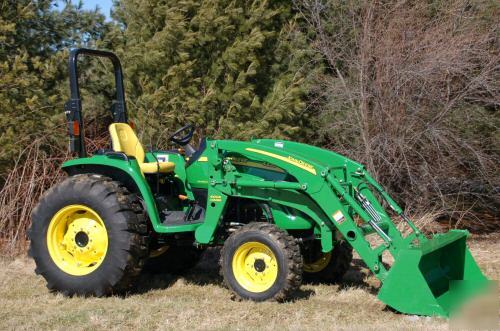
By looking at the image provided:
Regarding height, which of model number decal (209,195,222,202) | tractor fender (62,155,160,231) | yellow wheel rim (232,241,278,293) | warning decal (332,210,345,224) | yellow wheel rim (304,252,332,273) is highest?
tractor fender (62,155,160,231)

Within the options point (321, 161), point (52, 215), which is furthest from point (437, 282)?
point (52, 215)

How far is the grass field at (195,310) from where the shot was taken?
17.3 feet

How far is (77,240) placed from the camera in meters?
6.47

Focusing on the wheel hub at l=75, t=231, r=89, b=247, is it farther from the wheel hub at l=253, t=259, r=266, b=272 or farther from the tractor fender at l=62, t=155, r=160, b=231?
the wheel hub at l=253, t=259, r=266, b=272

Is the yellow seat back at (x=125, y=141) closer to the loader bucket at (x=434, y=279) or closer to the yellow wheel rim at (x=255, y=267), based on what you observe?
the yellow wheel rim at (x=255, y=267)

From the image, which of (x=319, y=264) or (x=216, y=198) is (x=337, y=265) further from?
(x=216, y=198)

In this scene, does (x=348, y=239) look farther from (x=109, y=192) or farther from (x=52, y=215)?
(x=52, y=215)

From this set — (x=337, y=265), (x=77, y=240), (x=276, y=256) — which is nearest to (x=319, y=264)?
(x=337, y=265)

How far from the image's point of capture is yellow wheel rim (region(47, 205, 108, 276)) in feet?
20.9

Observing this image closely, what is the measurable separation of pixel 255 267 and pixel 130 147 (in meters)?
2.02

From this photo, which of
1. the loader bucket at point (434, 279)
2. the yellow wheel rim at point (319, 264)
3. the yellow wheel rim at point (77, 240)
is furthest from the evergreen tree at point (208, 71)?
the loader bucket at point (434, 279)

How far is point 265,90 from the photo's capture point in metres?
10.7

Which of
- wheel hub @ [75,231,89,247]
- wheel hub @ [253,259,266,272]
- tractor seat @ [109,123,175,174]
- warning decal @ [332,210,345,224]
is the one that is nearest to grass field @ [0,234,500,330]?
wheel hub @ [253,259,266,272]

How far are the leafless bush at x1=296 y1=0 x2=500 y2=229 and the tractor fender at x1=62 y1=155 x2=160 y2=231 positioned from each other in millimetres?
4282
